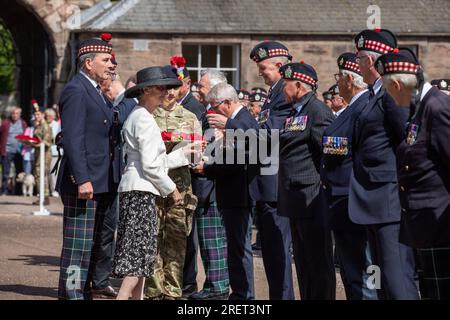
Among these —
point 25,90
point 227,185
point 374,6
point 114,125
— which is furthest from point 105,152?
point 25,90

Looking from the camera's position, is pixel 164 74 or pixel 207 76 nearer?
pixel 164 74

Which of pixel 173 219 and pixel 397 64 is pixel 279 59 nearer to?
pixel 173 219

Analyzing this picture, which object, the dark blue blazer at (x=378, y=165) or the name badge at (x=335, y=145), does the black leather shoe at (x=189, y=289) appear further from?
the dark blue blazer at (x=378, y=165)

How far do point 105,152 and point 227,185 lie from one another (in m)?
1.05

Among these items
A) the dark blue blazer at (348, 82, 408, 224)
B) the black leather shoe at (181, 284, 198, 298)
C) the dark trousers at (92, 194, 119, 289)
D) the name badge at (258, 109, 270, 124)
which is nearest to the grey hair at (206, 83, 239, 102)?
the name badge at (258, 109, 270, 124)

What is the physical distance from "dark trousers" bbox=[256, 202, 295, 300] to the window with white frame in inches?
539

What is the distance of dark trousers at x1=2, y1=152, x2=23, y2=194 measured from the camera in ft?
73.0

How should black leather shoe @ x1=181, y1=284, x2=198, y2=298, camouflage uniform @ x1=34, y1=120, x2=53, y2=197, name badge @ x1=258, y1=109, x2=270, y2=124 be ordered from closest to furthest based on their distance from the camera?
name badge @ x1=258, y1=109, x2=270, y2=124, black leather shoe @ x1=181, y1=284, x2=198, y2=298, camouflage uniform @ x1=34, y1=120, x2=53, y2=197

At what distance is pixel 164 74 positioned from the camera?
8117mm

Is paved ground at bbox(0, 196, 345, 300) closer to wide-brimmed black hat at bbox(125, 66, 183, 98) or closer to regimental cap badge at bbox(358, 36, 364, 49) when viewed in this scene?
wide-brimmed black hat at bbox(125, 66, 183, 98)

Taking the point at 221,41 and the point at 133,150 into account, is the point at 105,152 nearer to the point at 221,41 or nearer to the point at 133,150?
the point at 133,150

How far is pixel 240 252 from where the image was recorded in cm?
873

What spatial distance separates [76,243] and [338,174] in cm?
216

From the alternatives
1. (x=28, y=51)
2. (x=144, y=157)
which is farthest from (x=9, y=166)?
(x=144, y=157)
